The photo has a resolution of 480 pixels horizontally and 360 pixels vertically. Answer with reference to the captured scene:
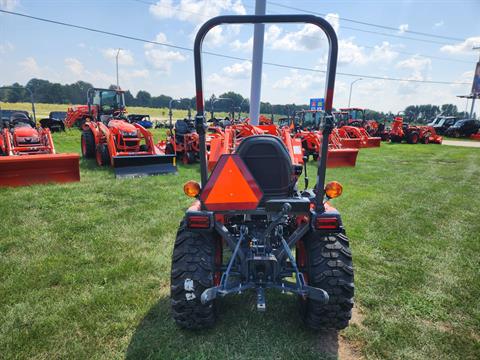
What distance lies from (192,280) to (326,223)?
107 centimetres

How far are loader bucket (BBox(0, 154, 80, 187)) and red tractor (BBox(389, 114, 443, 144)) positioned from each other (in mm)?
18400

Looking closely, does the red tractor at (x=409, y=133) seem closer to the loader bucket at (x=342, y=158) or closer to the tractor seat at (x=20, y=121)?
the loader bucket at (x=342, y=158)

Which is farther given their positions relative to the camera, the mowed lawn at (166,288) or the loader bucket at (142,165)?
the loader bucket at (142,165)

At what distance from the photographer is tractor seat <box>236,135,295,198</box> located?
8.19 ft

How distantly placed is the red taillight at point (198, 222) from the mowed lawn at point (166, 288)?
0.86 meters

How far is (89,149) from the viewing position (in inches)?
375

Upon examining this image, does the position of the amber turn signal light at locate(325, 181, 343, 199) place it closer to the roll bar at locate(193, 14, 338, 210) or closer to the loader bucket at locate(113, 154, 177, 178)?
the roll bar at locate(193, 14, 338, 210)

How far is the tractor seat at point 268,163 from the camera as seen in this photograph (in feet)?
8.19

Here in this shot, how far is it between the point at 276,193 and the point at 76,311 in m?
1.98

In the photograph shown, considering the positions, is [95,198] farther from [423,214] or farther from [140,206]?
[423,214]

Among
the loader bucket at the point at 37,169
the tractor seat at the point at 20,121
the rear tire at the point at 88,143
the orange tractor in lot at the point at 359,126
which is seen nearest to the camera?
the loader bucket at the point at 37,169

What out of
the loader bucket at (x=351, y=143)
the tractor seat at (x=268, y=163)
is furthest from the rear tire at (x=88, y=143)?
the loader bucket at (x=351, y=143)

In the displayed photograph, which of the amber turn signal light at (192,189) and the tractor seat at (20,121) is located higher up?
the tractor seat at (20,121)

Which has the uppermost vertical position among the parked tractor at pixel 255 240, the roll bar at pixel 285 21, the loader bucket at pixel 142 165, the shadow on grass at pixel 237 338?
the roll bar at pixel 285 21
